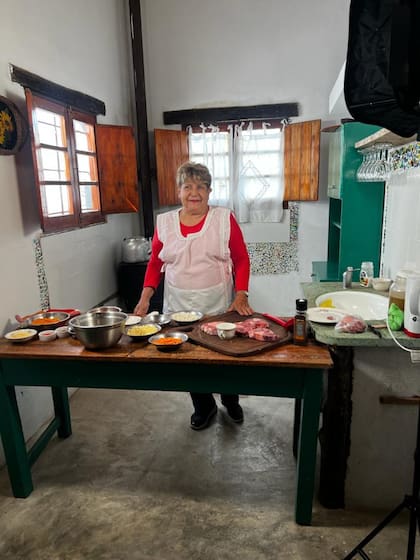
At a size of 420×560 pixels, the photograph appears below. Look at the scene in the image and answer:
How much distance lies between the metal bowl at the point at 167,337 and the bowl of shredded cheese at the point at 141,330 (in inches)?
1.6

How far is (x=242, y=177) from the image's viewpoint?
14.0ft

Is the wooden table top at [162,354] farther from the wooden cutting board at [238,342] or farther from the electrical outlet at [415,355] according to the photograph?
the electrical outlet at [415,355]

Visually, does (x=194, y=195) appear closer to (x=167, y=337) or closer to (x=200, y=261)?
(x=200, y=261)

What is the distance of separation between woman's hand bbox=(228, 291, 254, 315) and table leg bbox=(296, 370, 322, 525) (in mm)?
584

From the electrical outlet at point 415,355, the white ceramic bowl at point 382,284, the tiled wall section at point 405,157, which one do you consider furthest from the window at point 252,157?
the electrical outlet at point 415,355

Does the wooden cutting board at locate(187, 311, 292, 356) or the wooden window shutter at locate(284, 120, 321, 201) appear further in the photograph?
the wooden window shutter at locate(284, 120, 321, 201)

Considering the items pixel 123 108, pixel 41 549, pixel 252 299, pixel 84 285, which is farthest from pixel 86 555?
pixel 123 108

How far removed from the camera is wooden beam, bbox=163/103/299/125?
409 centimetres

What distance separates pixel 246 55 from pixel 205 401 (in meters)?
3.49

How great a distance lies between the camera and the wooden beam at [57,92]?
2390mm

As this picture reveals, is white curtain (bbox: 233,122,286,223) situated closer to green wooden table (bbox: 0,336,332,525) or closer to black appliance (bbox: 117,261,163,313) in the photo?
black appliance (bbox: 117,261,163,313)

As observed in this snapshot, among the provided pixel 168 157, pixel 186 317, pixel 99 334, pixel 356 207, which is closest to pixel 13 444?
pixel 99 334

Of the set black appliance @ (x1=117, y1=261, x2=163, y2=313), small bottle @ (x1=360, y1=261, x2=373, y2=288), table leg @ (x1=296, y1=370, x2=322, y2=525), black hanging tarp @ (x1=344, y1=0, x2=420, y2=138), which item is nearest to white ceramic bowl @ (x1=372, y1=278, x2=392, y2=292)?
small bottle @ (x1=360, y1=261, x2=373, y2=288)

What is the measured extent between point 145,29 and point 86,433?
4.01 metres
